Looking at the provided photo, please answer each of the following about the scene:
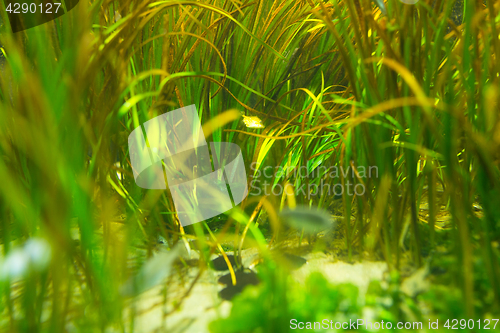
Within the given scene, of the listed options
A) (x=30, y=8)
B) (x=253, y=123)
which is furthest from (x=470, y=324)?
(x=30, y=8)

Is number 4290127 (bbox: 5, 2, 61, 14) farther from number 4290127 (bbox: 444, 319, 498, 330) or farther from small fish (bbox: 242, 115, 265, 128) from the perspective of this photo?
number 4290127 (bbox: 444, 319, 498, 330)

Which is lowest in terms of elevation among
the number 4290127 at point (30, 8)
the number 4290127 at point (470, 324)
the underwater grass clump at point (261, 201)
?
the number 4290127 at point (470, 324)

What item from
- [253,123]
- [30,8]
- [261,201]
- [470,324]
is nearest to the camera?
[470,324]

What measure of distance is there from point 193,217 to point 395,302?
85cm

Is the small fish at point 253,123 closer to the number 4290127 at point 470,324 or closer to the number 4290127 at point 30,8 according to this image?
the number 4290127 at point 30,8

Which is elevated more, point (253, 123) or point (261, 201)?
point (253, 123)

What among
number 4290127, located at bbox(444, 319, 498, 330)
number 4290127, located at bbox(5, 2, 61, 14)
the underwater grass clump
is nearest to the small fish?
the underwater grass clump

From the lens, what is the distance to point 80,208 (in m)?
0.73

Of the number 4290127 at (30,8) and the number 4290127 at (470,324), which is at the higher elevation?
the number 4290127 at (30,8)

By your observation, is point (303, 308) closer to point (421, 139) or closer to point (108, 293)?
point (108, 293)

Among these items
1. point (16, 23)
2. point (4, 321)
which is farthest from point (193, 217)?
point (16, 23)

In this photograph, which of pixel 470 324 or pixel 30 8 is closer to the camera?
pixel 470 324

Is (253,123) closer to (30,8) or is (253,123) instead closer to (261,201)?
(261,201)

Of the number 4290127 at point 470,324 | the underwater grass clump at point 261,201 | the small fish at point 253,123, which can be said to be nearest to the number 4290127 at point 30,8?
the underwater grass clump at point 261,201
